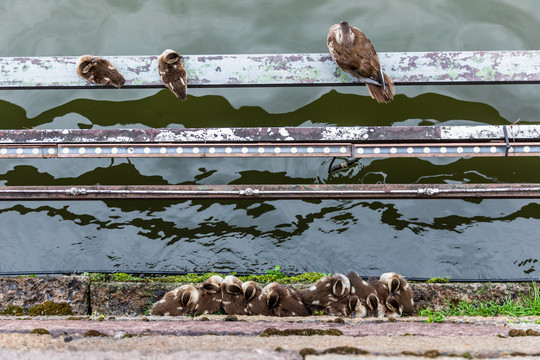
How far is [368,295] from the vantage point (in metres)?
4.93

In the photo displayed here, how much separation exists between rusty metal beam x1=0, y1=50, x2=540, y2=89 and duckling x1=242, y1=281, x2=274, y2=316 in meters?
2.11

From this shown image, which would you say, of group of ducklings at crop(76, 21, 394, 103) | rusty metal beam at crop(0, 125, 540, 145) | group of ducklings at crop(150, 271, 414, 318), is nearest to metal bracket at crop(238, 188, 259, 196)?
rusty metal beam at crop(0, 125, 540, 145)

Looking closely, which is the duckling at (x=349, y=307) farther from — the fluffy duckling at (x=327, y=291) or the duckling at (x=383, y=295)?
the duckling at (x=383, y=295)

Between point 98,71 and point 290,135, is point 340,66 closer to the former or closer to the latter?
point 290,135

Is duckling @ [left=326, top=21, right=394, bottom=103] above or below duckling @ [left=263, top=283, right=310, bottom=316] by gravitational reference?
above

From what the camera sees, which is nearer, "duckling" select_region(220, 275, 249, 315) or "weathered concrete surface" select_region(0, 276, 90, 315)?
"duckling" select_region(220, 275, 249, 315)

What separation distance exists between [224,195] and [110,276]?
169 cm

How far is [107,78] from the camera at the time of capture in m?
4.91

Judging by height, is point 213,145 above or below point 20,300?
above

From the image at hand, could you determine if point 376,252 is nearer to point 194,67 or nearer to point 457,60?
point 457,60

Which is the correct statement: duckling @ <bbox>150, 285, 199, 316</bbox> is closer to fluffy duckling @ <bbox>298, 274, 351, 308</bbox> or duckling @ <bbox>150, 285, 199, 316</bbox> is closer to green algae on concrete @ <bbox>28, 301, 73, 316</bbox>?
green algae on concrete @ <bbox>28, 301, 73, 316</bbox>

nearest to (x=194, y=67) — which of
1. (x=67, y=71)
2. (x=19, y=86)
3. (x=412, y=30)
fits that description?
(x=67, y=71)

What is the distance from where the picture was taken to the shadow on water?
631cm

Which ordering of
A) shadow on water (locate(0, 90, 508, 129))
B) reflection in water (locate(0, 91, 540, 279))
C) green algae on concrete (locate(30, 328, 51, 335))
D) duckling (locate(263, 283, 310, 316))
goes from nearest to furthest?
green algae on concrete (locate(30, 328, 51, 335)), duckling (locate(263, 283, 310, 316)), reflection in water (locate(0, 91, 540, 279)), shadow on water (locate(0, 90, 508, 129))
